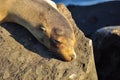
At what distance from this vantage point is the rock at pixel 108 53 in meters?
7.23

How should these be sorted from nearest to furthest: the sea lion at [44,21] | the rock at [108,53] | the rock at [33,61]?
the rock at [33,61], the sea lion at [44,21], the rock at [108,53]

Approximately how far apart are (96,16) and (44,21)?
3.36 meters

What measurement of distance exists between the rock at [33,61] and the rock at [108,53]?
84 cm

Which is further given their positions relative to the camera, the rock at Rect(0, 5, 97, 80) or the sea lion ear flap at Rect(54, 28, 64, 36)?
the sea lion ear flap at Rect(54, 28, 64, 36)

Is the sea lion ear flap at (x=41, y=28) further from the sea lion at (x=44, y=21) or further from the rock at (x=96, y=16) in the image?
the rock at (x=96, y=16)

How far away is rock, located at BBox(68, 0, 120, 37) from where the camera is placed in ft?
30.8

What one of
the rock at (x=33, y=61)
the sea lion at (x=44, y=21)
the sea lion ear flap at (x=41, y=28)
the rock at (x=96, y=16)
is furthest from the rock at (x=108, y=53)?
the rock at (x=96, y=16)

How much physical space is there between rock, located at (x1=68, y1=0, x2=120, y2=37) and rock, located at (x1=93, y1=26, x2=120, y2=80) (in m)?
1.60

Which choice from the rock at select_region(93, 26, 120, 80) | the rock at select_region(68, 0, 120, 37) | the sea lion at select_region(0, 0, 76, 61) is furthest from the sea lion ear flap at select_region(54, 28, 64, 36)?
the rock at select_region(68, 0, 120, 37)

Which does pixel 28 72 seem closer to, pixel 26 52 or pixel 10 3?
pixel 26 52

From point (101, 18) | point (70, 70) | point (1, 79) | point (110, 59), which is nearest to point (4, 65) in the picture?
point (1, 79)

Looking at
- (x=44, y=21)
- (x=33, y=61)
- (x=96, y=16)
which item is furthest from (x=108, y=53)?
(x=96, y=16)

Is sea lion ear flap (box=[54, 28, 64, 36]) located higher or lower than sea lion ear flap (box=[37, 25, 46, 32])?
higher

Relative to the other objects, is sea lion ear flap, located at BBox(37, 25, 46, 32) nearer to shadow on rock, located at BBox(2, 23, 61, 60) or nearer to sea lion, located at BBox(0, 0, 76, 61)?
sea lion, located at BBox(0, 0, 76, 61)
